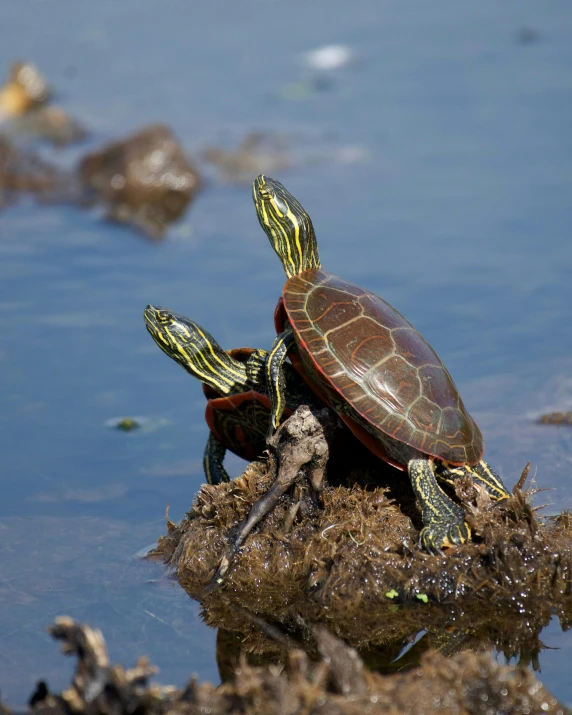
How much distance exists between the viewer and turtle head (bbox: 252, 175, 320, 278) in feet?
21.3

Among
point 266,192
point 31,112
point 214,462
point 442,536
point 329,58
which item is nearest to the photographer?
point 442,536

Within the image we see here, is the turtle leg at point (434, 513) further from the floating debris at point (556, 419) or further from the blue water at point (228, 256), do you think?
the floating debris at point (556, 419)

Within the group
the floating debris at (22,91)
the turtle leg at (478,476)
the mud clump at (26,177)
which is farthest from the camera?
the floating debris at (22,91)

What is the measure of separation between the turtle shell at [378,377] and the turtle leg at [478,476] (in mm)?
136

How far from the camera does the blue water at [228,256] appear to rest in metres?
6.45

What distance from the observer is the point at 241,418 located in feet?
21.2

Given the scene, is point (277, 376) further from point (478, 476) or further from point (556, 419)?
point (556, 419)

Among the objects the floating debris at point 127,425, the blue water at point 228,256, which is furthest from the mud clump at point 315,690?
the floating debris at point 127,425

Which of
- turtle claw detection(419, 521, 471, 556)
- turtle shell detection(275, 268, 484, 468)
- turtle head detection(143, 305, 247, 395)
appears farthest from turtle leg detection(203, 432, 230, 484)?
turtle claw detection(419, 521, 471, 556)

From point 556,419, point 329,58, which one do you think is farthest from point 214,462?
point 329,58

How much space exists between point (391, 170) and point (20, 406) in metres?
6.53

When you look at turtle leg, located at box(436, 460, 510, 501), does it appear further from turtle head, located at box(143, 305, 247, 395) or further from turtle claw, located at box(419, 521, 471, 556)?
turtle head, located at box(143, 305, 247, 395)

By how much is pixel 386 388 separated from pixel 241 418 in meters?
1.22

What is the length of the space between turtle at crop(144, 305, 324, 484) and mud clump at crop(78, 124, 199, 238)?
660 centimetres
